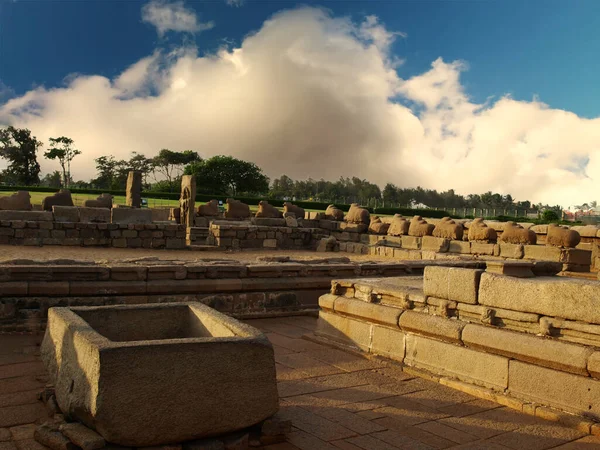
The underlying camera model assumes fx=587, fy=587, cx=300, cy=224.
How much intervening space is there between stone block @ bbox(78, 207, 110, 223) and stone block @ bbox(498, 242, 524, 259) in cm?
1185

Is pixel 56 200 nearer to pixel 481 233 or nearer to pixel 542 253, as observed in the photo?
pixel 481 233

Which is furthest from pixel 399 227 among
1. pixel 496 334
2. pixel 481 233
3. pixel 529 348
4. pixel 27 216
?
pixel 529 348

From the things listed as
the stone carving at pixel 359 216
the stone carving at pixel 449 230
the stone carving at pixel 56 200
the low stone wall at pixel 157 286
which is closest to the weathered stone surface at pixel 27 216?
the stone carving at pixel 56 200

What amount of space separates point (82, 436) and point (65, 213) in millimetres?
15608

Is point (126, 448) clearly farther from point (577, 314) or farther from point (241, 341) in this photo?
point (577, 314)

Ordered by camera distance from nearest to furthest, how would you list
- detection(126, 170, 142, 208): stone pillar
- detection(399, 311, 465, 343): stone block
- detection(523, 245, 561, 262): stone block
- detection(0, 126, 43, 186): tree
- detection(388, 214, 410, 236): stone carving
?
detection(399, 311, 465, 343): stone block, detection(523, 245, 561, 262): stone block, detection(388, 214, 410, 236): stone carving, detection(126, 170, 142, 208): stone pillar, detection(0, 126, 43, 186): tree

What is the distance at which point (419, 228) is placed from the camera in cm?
1922

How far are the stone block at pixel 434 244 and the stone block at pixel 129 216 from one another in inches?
346

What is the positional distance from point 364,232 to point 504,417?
17662 millimetres

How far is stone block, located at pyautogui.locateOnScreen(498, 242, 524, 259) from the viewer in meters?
16.1

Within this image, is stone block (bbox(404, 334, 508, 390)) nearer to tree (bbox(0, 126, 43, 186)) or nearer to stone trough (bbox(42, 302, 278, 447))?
stone trough (bbox(42, 302, 278, 447))

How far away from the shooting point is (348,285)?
6707 mm

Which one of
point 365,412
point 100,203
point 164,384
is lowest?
point 365,412

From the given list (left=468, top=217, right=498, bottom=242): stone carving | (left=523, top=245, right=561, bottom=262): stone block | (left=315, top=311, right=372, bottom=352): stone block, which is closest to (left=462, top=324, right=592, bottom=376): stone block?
(left=315, top=311, right=372, bottom=352): stone block
